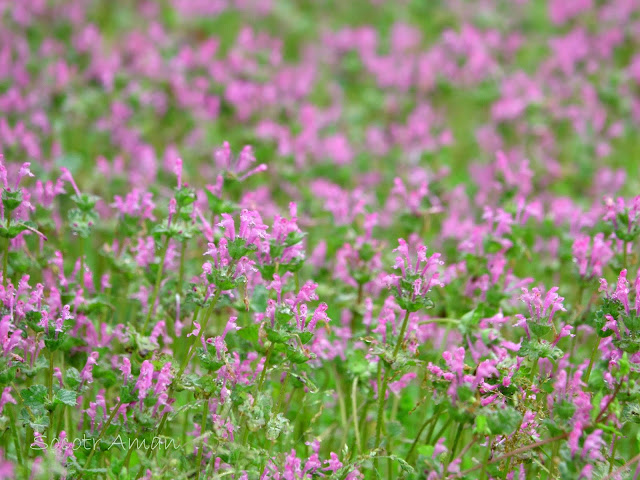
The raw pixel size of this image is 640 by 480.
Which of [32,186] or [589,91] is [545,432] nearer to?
[32,186]

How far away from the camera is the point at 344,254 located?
340 centimetres

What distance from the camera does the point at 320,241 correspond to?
4461 millimetres

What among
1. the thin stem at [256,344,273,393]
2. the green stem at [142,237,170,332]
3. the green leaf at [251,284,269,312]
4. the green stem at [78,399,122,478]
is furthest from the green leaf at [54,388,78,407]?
the green leaf at [251,284,269,312]

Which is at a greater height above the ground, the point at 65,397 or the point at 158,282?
the point at 158,282

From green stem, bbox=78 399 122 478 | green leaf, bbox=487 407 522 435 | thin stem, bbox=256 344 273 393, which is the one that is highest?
green leaf, bbox=487 407 522 435

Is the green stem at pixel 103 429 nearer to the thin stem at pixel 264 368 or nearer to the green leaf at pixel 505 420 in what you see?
the thin stem at pixel 264 368

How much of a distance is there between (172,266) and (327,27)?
19.1 feet

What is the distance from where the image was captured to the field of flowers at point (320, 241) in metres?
2.53

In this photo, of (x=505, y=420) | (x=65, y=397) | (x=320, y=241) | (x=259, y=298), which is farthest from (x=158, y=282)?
(x=320, y=241)

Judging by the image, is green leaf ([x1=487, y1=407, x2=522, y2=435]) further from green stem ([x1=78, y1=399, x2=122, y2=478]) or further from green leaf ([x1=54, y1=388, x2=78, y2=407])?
green leaf ([x1=54, y1=388, x2=78, y2=407])

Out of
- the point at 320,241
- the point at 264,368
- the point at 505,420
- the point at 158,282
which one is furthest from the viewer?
the point at 320,241

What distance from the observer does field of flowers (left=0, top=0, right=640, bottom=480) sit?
2.53m

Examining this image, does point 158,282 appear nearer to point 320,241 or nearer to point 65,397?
point 65,397

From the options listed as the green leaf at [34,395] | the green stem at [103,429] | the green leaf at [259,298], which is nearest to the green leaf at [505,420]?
the green leaf at [259,298]
